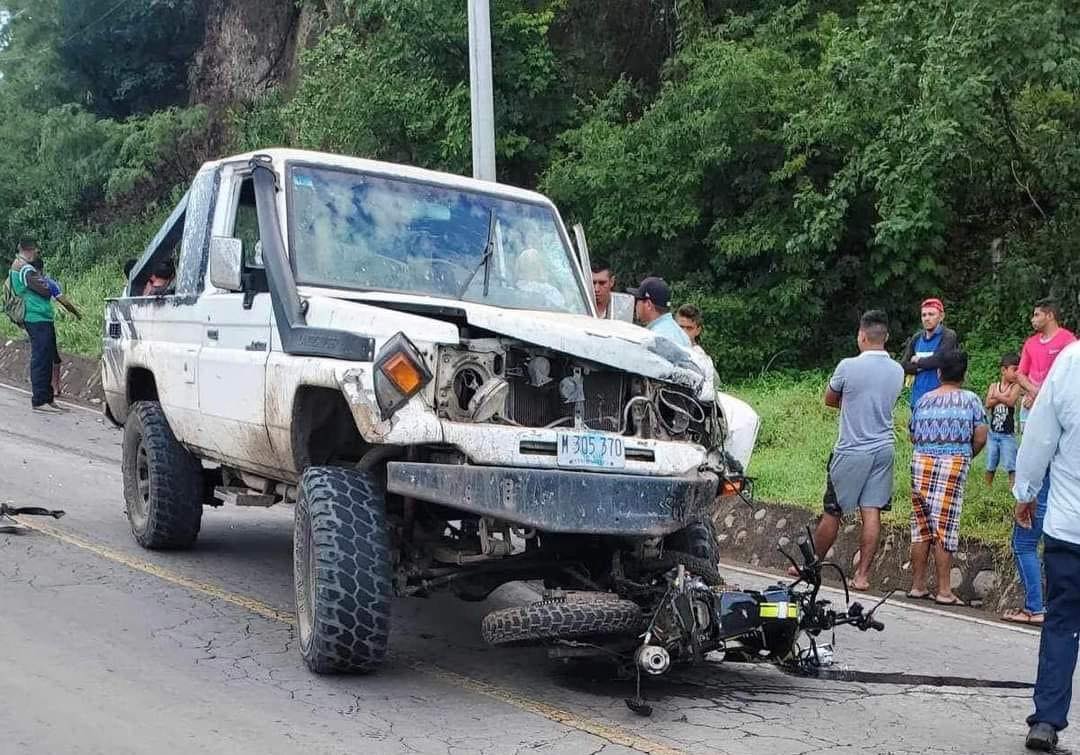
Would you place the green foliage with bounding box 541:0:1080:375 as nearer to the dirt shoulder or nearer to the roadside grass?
the roadside grass

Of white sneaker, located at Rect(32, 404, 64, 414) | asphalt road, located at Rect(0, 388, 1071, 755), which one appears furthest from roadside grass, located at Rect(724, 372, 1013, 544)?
white sneaker, located at Rect(32, 404, 64, 414)

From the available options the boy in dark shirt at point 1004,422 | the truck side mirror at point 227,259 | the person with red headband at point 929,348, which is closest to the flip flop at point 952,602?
the boy in dark shirt at point 1004,422

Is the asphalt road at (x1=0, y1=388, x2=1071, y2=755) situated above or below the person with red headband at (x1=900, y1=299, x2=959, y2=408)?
below

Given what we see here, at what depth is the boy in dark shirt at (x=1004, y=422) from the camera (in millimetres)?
9109

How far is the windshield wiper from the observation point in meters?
6.56

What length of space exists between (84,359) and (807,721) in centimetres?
1602

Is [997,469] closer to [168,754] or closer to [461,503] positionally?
[461,503]

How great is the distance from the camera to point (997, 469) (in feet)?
31.8

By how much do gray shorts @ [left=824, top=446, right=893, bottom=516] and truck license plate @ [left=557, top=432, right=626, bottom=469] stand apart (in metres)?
3.58

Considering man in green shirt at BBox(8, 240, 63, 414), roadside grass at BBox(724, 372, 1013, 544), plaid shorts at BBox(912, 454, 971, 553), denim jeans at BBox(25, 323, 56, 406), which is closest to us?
plaid shorts at BBox(912, 454, 971, 553)

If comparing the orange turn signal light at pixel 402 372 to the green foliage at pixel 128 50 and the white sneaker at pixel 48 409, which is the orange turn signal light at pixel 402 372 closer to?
the white sneaker at pixel 48 409

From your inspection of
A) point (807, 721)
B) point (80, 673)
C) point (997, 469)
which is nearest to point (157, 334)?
point (80, 673)

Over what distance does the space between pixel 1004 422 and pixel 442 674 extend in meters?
5.26

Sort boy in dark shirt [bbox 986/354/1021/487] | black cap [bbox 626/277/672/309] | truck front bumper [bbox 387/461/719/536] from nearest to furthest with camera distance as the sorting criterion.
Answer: truck front bumper [bbox 387/461/719/536] < black cap [bbox 626/277/672/309] < boy in dark shirt [bbox 986/354/1021/487]
